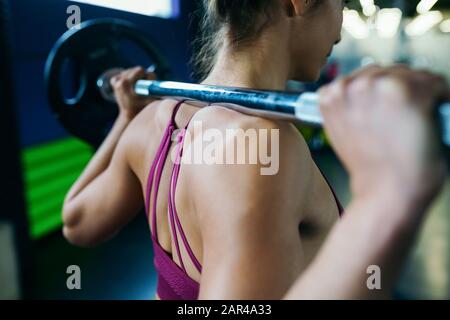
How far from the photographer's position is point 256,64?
29.1 inches

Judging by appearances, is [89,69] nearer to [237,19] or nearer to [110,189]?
[110,189]

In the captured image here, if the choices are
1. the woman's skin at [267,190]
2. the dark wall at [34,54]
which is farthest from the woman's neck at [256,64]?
the dark wall at [34,54]

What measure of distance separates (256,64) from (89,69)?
728 millimetres

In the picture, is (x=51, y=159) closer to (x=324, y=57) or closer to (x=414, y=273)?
(x=324, y=57)

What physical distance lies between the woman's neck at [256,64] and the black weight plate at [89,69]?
0.60 metres

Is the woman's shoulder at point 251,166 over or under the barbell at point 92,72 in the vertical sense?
under

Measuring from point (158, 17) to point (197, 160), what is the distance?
8.67 ft

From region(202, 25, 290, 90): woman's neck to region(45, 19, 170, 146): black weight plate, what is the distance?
0.60m

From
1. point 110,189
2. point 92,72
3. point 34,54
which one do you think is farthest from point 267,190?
point 34,54

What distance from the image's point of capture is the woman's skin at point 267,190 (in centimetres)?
33

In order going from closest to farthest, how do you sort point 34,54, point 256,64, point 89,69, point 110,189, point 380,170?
1. point 380,170
2. point 256,64
3. point 110,189
4. point 89,69
5. point 34,54

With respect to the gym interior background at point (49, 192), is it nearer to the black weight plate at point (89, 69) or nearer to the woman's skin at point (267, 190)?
the black weight plate at point (89, 69)

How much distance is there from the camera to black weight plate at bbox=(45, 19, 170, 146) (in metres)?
1.21

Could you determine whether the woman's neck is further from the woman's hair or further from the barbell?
the barbell
